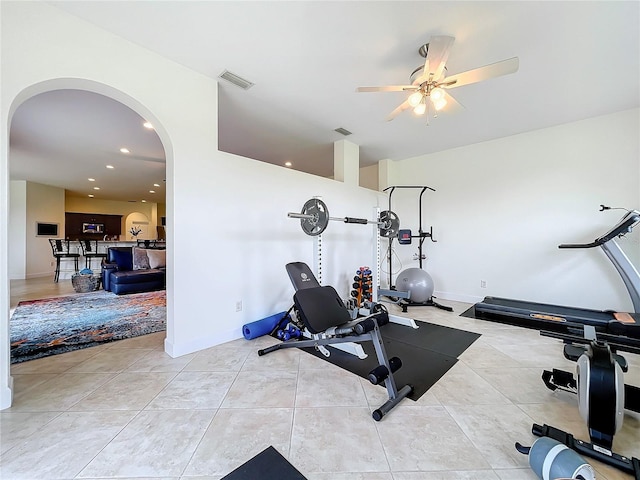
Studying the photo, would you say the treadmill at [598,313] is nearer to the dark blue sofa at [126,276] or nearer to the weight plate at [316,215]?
the weight plate at [316,215]

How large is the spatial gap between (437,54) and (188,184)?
255cm

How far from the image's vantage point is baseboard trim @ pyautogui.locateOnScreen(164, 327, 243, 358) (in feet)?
8.32

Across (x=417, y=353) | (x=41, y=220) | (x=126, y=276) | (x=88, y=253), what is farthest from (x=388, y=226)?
(x=41, y=220)

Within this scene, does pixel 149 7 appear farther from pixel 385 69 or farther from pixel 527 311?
pixel 527 311

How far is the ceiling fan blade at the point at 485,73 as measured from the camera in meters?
1.88

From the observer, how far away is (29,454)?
1369mm

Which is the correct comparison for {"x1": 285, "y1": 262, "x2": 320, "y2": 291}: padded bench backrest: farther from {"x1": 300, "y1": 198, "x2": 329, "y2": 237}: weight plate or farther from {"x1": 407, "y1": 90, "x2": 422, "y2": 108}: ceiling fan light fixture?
{"x1": 407, "y1": 90, "x2": 422, "y2": 108}: ceiling fan light fixture

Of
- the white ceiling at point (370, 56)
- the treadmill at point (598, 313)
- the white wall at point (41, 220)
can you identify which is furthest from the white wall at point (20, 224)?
the treadmill at point (598, 313)

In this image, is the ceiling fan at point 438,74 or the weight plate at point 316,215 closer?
the ceiling fan at point 438,74

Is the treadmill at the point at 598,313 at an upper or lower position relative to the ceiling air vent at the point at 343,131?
lower

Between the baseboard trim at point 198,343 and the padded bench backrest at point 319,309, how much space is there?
3.29ft

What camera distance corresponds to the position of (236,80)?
2791mm

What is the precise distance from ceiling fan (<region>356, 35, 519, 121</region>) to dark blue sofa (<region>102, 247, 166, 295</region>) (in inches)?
229

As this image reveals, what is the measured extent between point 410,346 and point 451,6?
309 centimetres
